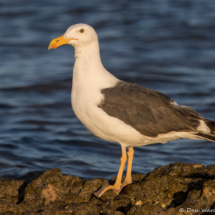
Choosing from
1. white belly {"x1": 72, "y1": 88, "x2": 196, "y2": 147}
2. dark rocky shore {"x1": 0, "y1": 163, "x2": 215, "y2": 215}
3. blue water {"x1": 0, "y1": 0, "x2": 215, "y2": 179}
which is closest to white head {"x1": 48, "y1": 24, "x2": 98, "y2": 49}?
white belly {"x1": 72, "y1": 88, "x2": 196, "y2": 147}

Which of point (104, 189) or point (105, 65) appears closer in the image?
point (104, 189)

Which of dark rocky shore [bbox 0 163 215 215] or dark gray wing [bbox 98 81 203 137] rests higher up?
dark gray wing [bbox 98 81 203 137]

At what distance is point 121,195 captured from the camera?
4906mm

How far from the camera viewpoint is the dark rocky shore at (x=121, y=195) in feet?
13.7

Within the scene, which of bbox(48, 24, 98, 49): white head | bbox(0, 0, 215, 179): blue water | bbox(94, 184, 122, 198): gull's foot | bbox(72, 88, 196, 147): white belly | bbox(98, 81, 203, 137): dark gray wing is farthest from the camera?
bbox(0, 0, 215, 179): blue water

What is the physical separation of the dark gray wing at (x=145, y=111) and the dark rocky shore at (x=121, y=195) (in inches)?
23.4

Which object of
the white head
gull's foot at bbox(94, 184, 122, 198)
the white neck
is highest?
the white head

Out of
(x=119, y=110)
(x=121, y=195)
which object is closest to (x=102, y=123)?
(x=119, y=110)

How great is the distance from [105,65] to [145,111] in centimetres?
957

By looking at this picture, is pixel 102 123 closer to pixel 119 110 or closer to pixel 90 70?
pixel 119 110

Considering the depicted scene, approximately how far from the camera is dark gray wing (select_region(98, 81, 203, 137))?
5.49m

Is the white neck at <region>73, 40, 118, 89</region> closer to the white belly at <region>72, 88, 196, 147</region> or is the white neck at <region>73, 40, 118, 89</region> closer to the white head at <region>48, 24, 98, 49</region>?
the white head at <region>48, 24, 98, 49</region>

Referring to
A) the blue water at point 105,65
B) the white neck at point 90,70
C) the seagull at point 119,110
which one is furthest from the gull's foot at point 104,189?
the blue water at point 105,65

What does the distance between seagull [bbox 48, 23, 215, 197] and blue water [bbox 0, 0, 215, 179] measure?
8.14ft
